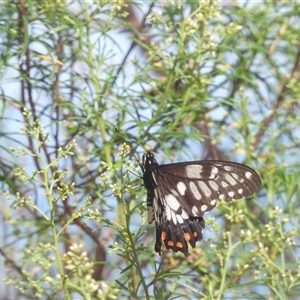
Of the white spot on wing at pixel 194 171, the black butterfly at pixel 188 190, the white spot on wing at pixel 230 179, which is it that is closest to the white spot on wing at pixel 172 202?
the black butterfly at pixel 188 190

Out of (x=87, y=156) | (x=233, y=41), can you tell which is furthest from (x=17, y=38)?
(x=233, y=41)

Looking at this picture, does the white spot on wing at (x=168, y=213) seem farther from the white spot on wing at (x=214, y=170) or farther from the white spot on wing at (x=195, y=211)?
the white spot on wing at (x=214, y=170)

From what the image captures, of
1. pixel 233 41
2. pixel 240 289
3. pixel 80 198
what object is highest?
pixel 233 41

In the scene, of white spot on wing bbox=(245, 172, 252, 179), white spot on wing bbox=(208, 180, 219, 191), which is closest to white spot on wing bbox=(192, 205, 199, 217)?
white spot on wing bbox=(208, 180, 219, 191)

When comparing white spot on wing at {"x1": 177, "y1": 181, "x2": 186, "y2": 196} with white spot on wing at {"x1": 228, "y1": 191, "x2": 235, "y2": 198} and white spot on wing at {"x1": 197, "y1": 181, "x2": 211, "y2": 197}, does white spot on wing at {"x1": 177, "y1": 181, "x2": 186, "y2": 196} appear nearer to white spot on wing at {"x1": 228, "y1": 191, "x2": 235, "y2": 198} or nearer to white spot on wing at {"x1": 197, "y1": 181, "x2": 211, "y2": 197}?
white spot on wing at {"x1": 197, "y1": 181, "x2": 211, "y2": 197}

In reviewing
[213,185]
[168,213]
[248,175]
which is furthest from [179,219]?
[248,175]

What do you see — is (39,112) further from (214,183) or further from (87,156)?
(214,183)

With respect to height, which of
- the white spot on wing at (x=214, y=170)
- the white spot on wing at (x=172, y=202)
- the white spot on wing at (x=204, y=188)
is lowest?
the white spot on wing at (x=172, y=202)
